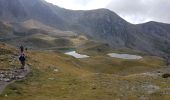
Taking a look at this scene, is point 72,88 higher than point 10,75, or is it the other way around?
point 10,75

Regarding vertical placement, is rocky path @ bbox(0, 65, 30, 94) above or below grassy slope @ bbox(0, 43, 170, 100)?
above

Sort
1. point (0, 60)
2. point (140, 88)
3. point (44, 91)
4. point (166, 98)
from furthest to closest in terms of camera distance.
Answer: point (0, 60), point (140, 88), point (44, 91), point (166, 98)

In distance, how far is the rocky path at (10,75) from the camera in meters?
51.7

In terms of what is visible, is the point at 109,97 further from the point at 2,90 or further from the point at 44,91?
the point at 2,90

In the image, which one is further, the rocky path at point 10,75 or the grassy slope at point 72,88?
the rocky path at point 10,75

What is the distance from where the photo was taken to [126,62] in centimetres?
17688

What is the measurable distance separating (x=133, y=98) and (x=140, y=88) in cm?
827

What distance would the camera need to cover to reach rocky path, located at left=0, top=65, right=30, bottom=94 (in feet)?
170

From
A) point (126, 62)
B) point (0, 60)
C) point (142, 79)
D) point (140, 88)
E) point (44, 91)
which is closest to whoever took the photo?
point (44, 91)

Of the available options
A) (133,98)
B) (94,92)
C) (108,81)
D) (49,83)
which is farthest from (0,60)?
(133,98)

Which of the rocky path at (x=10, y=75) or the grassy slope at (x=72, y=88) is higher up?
the rocky path at (x=10, y=75)

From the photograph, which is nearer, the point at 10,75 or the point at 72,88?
the point at 72,88

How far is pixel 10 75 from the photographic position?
56.9m

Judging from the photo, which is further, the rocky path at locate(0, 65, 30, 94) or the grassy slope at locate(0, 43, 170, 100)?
the rocky path at locate(0, 65, 30, 94)
